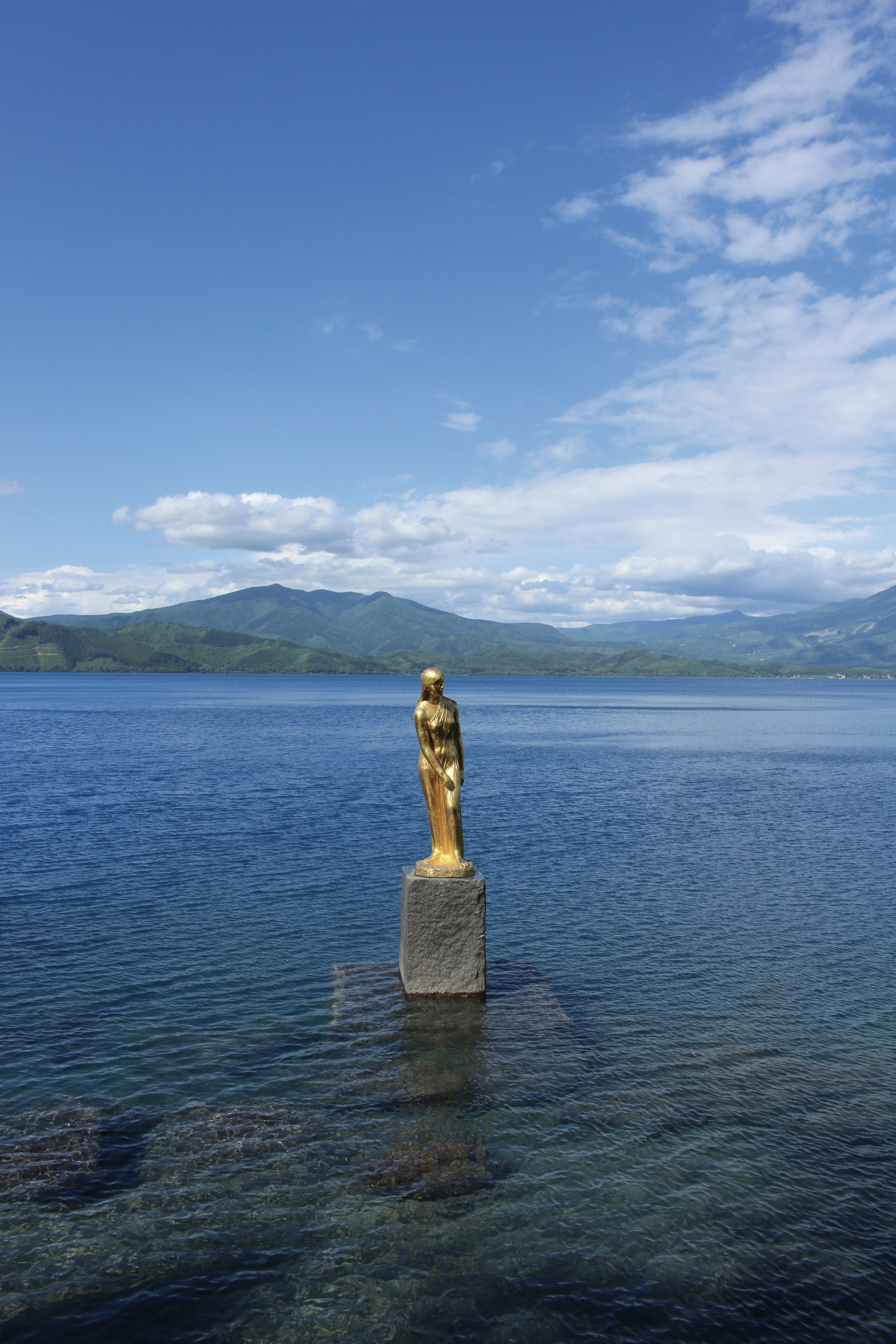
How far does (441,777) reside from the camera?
1523cm

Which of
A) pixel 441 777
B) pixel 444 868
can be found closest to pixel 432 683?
pixel 441 777

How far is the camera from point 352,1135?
36.2 feet

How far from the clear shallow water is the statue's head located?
5945 mm

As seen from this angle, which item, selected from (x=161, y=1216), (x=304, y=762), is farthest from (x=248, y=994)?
(x=304, y=762)

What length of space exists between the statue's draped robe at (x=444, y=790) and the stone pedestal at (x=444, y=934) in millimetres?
526

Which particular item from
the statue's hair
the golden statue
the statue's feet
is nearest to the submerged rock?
the statue's feet

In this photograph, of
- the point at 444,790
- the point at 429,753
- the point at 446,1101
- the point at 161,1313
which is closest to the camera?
the point at 161,1313

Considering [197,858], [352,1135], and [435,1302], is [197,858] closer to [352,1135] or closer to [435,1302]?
[352,1135]

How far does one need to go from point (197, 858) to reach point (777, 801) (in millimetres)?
31714

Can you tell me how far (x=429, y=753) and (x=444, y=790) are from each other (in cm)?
75

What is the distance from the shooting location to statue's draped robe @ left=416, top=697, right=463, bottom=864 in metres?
15.0

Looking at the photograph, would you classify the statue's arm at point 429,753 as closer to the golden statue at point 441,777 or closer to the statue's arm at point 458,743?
the golden statue at point 441,777

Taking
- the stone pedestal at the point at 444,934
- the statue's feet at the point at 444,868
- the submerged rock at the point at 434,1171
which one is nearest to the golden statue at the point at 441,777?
the statue's feet at the point at 444,868

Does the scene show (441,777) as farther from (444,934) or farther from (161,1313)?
(161,1313)
